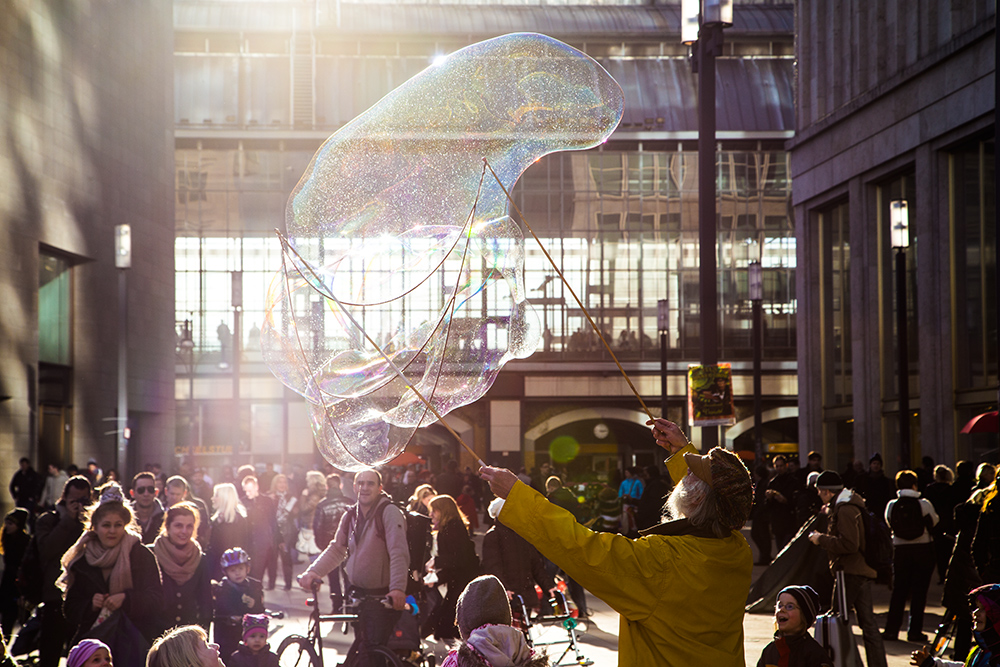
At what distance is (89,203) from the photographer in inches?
1104

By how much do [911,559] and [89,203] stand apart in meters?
22.6

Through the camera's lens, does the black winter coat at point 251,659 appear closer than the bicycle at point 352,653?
Yes

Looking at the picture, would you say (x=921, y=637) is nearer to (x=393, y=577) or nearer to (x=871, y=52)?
(x=393, y=577)

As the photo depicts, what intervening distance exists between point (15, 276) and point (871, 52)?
19.5 meters

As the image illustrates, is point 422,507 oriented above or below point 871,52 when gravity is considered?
below

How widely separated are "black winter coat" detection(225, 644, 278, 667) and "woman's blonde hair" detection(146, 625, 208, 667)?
263cm

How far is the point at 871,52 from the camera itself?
2541cm

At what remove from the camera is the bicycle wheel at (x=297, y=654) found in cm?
868

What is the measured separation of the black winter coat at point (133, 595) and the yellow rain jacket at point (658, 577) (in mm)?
4116

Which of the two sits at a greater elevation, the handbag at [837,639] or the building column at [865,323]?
the building column at [865,323]

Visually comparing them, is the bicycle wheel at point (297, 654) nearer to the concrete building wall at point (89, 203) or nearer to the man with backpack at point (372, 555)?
the man with backpack at point (372, 555)

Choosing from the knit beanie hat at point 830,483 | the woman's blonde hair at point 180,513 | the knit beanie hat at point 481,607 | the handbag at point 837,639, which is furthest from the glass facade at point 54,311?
the knit beanie hat at point 481,607

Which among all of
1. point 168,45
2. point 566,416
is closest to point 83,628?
point 168,45

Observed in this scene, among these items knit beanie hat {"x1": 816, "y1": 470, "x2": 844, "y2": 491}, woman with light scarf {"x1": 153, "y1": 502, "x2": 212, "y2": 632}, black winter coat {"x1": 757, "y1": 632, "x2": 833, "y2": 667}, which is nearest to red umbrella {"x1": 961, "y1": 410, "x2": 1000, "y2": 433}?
knit beanie hat {"x1": 816, "y1": 470, "x2": 844, "y2": 491}
